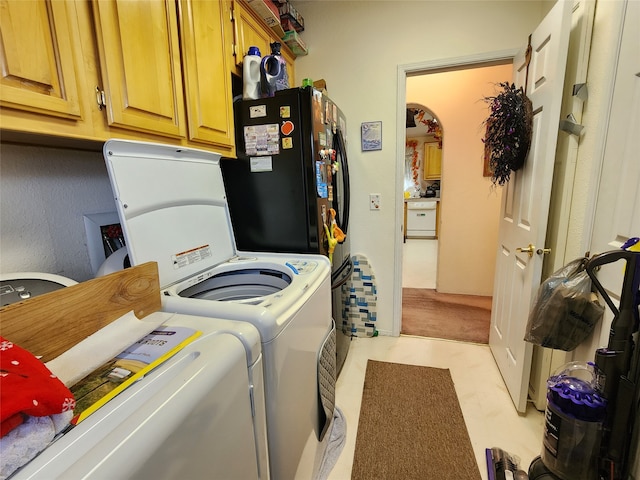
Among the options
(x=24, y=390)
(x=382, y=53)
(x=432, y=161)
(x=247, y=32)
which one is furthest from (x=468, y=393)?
(x=432, y=161)

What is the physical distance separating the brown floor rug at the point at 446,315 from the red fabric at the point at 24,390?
2.46m

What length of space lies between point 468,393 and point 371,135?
189cm

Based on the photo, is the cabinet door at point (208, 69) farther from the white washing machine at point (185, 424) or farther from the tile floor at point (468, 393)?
the tile floor at point (468, 393)

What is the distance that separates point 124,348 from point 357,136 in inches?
82.1

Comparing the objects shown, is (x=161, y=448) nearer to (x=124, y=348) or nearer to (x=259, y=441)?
(x=124, y=348)

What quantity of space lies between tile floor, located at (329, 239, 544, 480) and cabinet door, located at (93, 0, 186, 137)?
5.49 ft

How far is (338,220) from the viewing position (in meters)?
1.97

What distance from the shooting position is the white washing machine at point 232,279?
85cm

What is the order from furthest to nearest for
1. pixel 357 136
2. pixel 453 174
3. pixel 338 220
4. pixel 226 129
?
pixel 453 174 → pixel 357 136 → pixel 338 220 → pixel 226 129

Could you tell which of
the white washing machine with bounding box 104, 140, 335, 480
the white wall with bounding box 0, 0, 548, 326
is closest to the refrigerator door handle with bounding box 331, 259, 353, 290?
the white wall with bounding box 0, 0, 548, 326

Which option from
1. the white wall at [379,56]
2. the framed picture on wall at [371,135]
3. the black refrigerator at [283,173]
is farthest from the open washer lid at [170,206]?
the framed picture on wall at [371,135]

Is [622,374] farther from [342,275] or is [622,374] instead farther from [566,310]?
[342,275]

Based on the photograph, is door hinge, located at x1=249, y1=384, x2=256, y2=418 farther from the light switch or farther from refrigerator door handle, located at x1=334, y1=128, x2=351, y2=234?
the light switch

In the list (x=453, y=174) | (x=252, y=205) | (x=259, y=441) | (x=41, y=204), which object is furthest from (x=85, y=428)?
(x=453, y=174)
